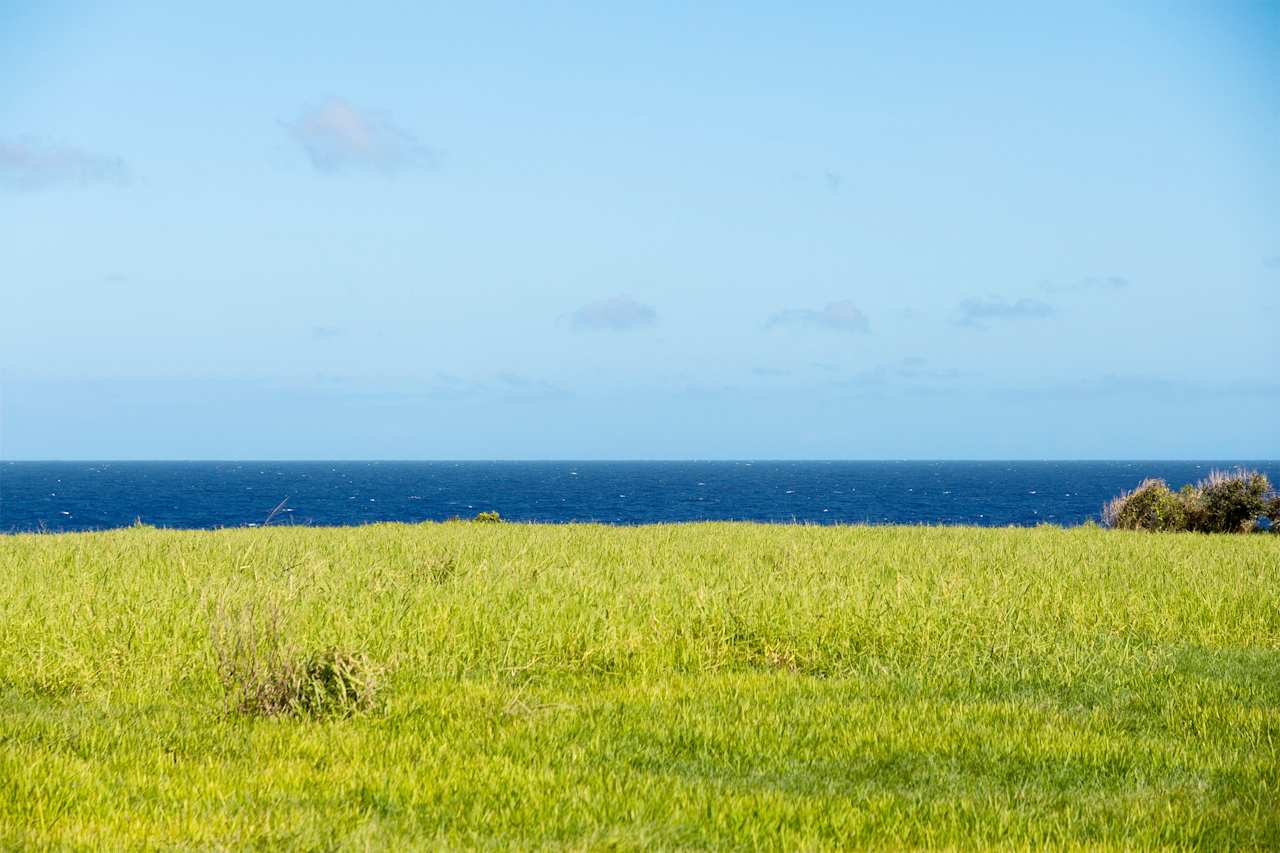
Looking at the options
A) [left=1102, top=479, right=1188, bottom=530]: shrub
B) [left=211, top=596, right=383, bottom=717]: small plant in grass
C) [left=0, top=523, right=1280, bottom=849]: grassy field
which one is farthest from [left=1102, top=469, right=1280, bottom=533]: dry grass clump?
[left=211, top=596, right=383, bottom=717]: small plant in grass

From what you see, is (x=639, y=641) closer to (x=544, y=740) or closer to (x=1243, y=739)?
(x=544, y=740)

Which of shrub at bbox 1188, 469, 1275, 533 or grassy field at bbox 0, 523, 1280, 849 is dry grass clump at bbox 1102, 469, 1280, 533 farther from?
grassy field at bbox 0, 523, 1280, 849

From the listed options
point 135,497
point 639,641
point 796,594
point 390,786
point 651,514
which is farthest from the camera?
point 135,497

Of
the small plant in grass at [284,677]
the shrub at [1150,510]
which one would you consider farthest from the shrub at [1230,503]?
the small plant in grass at [284,677]

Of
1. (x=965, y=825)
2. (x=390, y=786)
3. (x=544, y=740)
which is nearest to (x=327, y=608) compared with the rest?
(x=544, y=740)

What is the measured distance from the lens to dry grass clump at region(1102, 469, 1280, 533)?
3503 cm

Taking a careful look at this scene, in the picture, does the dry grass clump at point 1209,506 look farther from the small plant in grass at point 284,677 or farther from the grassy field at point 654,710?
the small plant in grass at point 284,677

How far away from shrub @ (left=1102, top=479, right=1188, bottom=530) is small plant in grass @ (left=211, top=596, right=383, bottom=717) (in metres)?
33.2

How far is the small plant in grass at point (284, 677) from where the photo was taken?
9602 mm

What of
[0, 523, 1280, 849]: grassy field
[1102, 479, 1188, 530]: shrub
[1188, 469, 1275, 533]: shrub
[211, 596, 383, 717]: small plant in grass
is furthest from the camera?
[1102, 479, 1188, 530]: shrub

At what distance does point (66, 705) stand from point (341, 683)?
10.3 ft

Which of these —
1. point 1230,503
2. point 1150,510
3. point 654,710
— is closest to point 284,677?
point 654,710

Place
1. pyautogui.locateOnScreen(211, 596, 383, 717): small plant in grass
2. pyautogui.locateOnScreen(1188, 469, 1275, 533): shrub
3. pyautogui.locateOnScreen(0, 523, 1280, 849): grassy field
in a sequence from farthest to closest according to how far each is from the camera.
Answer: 1. pyautogui.locateOnScreen(1188, 469, 1275, 533): shrub
2. pyautogui.locateOnScreen(211, 596, 383, 717): small plant in grass
3. pyautogui.locateOnScreen(0, 523, 1280, 849): grassy field

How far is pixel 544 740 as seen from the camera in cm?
893
